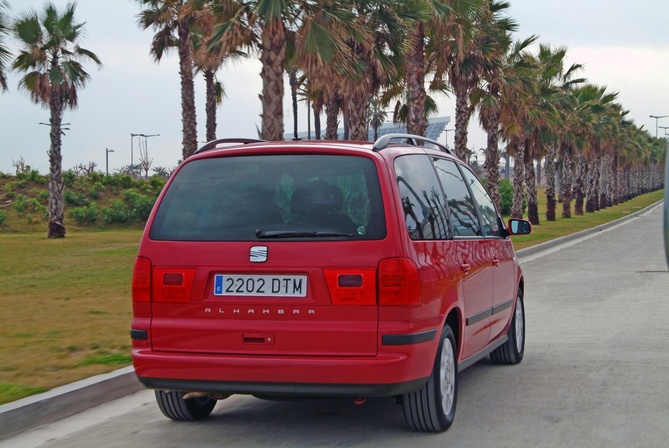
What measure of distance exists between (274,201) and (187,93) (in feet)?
89.1

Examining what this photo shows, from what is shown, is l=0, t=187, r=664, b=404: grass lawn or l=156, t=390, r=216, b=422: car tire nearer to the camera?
l=156, t=390, r=216, b=422: car tire

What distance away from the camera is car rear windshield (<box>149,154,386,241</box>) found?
18.4 feet

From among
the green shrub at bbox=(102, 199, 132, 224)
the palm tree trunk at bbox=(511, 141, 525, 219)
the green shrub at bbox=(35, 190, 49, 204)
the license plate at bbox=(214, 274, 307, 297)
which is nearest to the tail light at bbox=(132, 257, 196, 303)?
the license plate at bbox=(214, 274, 307, 297)

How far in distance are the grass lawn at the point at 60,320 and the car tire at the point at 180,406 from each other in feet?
3.52

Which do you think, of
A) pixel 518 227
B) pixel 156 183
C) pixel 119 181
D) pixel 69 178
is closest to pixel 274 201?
pixel 518 227

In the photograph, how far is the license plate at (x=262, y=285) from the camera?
218 inches

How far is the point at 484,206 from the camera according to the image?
26.0 ft

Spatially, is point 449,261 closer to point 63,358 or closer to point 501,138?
point 63,358

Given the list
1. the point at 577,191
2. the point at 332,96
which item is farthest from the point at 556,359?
the point at 577,191

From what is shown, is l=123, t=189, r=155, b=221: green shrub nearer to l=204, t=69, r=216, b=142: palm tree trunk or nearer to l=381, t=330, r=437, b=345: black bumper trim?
l=204, t=69, r=216, b=142: palm tree trunk

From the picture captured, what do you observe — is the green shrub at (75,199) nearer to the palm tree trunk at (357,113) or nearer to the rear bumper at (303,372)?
the palm tree trunk at (357,113)

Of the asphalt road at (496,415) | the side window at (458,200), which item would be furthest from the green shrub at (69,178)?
the side window at (458,200)

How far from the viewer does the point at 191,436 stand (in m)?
6.04

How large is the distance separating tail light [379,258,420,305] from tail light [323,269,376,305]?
0.17ft
